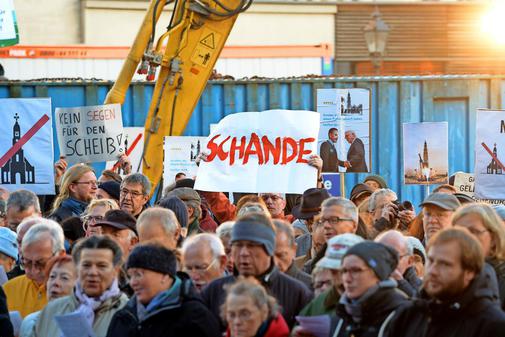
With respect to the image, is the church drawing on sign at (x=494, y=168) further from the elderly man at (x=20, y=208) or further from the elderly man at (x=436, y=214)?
the elderly man at (x=20, y=208)

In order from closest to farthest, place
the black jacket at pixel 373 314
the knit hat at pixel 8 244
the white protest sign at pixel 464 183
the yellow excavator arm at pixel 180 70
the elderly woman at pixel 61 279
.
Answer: the black jacket at pixel 373 314 → the elderly woman at pixel 61 279 → the knit hat at pixel 8 244 → the white protest sign at pixel 464 183 → the yellow excavator arm at pixel 180 70

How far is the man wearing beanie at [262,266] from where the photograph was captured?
28.5ft

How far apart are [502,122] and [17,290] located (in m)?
6.33

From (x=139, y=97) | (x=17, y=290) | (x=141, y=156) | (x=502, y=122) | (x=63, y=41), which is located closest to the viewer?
(x=17, y=290)

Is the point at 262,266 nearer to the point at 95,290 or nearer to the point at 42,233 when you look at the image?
the point at 95,290

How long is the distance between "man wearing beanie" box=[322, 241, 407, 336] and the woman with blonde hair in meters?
5.95

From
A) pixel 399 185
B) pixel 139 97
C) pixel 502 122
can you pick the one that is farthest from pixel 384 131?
pixel 502 122

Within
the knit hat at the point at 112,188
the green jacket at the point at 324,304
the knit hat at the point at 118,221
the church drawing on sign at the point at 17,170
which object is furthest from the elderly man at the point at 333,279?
the church drawing on sign at the point at 17,170

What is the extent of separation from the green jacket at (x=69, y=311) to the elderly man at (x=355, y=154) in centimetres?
810

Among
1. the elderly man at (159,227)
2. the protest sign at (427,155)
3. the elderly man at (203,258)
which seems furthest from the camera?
the protest sign at (427,155)

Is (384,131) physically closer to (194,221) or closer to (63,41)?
(194,221)

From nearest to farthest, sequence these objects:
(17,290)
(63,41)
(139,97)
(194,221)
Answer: (17,290)
(194,221)
(139,97)
(63,41)

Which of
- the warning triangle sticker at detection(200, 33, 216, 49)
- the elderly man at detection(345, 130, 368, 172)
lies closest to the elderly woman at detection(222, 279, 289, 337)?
the elderly man at detection(345, 130, 368, 172)

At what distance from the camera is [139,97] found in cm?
2008
